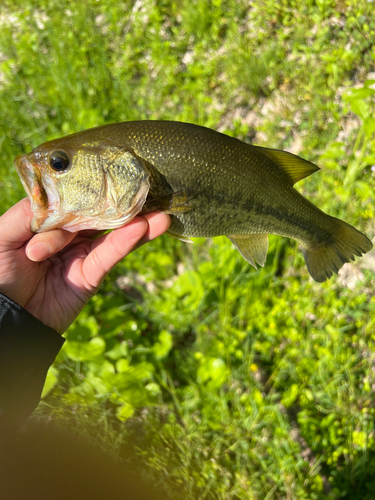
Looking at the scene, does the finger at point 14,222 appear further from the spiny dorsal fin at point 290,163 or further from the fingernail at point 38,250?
the spiny dorsal fin at point 290,163

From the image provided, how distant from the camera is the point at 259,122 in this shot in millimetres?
3705

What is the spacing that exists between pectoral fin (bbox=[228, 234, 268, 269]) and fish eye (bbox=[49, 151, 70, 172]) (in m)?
0.93

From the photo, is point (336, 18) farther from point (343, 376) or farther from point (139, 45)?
point (343, 376)

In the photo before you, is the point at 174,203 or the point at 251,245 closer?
the point at 174,203

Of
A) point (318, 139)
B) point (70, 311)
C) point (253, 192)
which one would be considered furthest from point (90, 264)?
point (318, 139)

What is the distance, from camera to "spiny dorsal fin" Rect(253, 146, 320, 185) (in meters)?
1.70

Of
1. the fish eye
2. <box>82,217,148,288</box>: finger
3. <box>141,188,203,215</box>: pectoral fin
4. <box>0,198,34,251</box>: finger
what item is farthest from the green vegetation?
the fish eye

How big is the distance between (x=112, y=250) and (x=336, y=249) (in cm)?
127

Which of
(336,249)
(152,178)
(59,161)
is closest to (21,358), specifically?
(59,161)

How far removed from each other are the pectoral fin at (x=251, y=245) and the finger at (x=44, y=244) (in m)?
0.91

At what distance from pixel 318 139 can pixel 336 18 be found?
1.48 m

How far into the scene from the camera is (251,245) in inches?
75.2

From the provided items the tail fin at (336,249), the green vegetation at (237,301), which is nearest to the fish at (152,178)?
the tail fin at (336,249)

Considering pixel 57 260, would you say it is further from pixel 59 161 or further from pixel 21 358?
pixel 59 161
